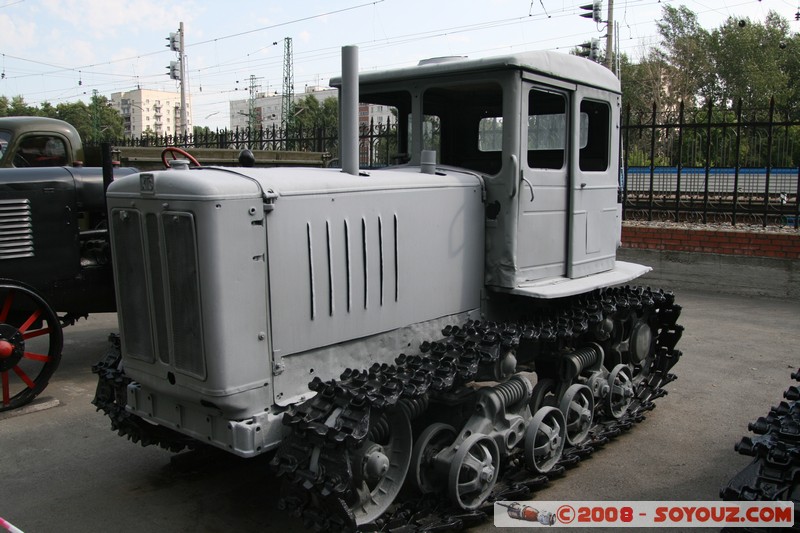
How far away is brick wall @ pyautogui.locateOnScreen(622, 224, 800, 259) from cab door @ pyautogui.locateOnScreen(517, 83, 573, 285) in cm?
679

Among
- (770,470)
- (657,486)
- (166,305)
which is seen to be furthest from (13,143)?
(770,470)

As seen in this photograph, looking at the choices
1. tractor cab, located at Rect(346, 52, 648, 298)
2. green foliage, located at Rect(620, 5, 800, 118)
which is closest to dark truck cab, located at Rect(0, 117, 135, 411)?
tractor cab, located at Rect(346, 52, 648, 298)

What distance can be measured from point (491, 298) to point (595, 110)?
1811mm

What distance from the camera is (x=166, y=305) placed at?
3631mm

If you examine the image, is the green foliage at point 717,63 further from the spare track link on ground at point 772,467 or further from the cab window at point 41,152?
the spare track link on ground at point 772,467

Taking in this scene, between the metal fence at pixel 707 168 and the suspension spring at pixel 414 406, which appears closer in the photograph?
the suspension spring at pixel 414 406

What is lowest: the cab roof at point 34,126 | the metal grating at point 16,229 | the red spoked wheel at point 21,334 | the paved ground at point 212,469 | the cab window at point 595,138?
the paved ground at point 212,469

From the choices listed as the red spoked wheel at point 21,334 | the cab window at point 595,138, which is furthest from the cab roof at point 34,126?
the cab window at point 595,138

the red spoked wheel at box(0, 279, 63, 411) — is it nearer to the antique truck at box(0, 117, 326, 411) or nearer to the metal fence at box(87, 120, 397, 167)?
the antique truck at box(0, 117, 326, 411)

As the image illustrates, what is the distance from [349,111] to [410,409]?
173cm

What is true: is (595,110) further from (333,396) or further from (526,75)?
(333,396)

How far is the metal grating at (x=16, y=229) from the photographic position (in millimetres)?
6543

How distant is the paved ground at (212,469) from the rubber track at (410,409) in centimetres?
29

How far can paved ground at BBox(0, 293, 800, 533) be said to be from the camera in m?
4.42
